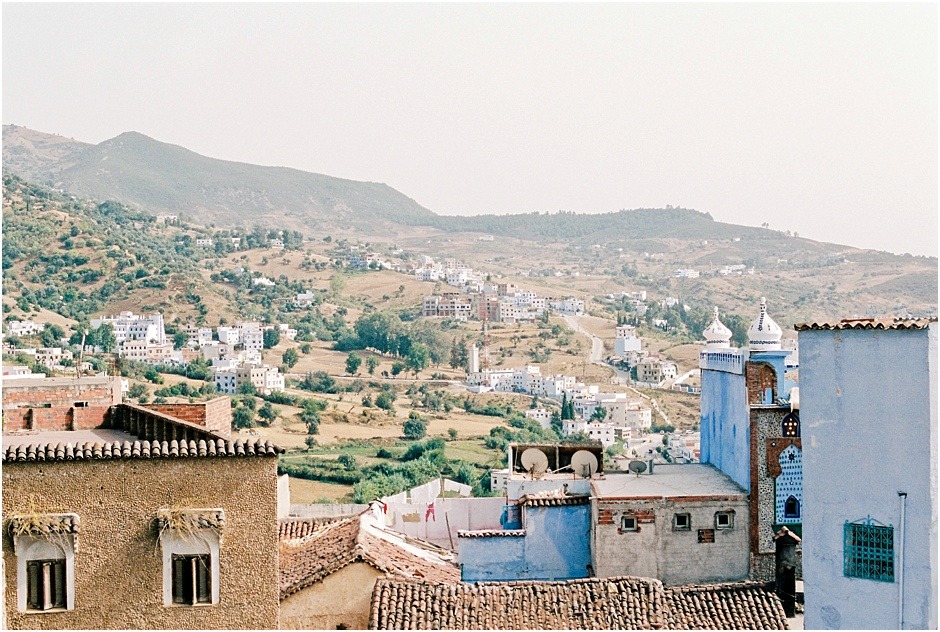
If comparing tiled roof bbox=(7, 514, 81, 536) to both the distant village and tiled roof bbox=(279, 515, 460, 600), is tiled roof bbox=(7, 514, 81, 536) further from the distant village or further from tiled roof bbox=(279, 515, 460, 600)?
tiled roof bbox=(279, 515, 460, 600)

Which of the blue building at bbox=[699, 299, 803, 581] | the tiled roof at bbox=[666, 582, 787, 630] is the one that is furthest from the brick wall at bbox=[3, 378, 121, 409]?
the blue building at bbox=[699, 299, 803, 581]

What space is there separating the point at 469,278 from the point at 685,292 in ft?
82.7

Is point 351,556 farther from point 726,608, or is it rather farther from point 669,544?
point 669,544

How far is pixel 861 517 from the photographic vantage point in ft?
23.0

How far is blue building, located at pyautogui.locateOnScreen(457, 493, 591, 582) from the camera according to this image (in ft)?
40.6

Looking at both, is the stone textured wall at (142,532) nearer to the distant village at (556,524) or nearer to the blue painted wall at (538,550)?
the distant village at (556,524)

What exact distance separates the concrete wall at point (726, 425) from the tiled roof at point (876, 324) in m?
5.06

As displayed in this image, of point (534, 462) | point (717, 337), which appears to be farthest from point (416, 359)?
point (717, 337)

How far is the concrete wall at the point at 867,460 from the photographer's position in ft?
22.4

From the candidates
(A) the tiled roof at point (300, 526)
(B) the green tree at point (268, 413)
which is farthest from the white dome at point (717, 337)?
(B) the green tree at point (268, 413)

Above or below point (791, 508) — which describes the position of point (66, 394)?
above

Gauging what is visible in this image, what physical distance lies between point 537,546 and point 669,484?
5.50ft

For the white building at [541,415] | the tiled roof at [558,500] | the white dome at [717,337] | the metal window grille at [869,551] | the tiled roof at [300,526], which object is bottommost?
the white building at [541,415]

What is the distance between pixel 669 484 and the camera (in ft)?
42.0
